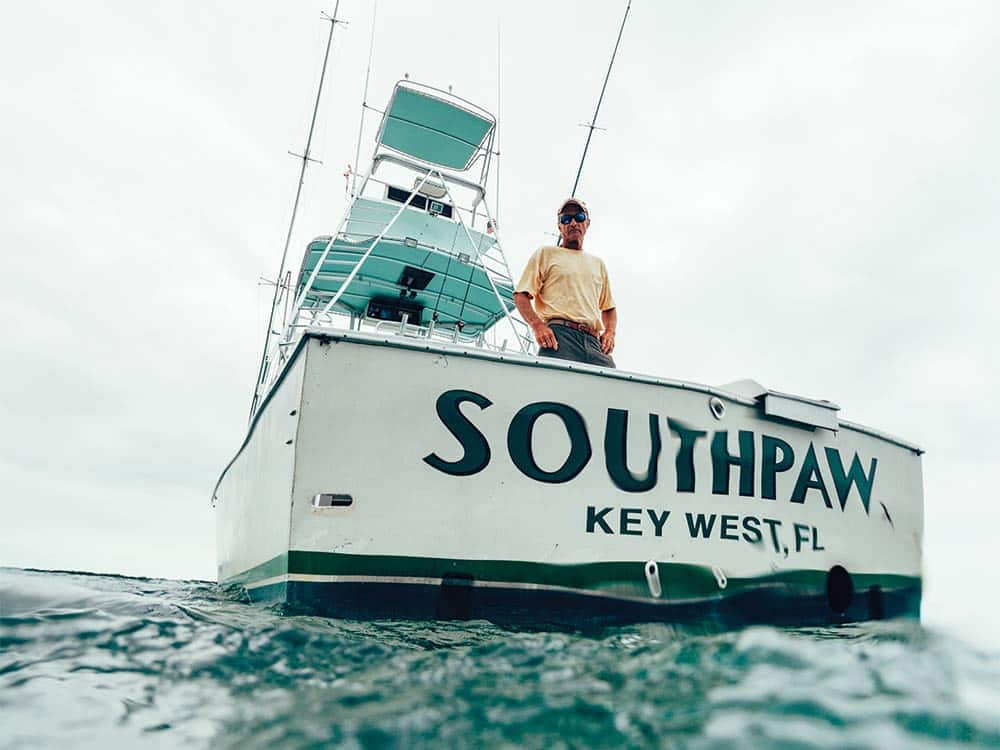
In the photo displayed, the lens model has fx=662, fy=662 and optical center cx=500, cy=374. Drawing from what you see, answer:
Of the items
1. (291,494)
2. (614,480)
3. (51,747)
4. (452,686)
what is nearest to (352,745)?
(452,686)

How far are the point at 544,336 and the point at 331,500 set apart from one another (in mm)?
1342

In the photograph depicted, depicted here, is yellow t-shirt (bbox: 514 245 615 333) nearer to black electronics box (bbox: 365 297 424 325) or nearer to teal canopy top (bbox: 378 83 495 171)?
teal canopy top (bbox: 378 83 495 171)

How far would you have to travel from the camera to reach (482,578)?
254 cm

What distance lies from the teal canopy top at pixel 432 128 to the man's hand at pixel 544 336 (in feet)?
11.0

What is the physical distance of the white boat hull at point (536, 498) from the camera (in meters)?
2.47

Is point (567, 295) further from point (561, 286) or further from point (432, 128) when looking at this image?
point (432, 128)

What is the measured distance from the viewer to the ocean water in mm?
1110

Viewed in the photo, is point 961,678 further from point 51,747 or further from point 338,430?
point 338,430

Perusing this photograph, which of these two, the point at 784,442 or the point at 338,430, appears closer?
the point at 338,430

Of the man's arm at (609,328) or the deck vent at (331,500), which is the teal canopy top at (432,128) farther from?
the deck vent at (331,500)

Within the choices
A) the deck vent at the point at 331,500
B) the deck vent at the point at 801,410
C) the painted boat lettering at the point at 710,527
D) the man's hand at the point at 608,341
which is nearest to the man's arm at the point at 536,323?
the man's hand at the point at 608,341

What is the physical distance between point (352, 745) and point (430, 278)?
5.73m

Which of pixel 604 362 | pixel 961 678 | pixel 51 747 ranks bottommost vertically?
pixel 51 747

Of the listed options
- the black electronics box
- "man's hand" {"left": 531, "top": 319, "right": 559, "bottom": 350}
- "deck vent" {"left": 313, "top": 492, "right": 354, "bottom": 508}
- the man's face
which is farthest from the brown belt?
the black electronics box
